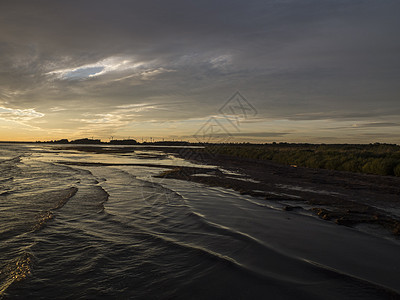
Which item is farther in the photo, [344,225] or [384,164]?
[384,164]

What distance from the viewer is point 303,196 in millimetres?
11602

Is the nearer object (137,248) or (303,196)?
(137,248)

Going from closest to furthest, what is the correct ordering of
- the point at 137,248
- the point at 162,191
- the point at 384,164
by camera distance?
the point at 137,248, the point at 162,191, the point at 384,164

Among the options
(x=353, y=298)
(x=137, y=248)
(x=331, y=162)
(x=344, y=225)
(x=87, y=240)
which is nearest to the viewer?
(x=353, y=298)

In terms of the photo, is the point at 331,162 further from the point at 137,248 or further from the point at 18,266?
the point at 18,266

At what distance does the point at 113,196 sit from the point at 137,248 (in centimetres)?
653

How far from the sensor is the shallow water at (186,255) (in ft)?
13.2

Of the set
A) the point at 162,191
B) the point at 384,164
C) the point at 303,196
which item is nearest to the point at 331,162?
the point at 384,164

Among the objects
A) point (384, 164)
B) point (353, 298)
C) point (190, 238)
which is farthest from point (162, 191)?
point (384, 164)

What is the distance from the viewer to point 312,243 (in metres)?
6.02

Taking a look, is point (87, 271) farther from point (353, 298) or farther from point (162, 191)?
point (162, 191)

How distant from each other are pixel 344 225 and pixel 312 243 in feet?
6.75

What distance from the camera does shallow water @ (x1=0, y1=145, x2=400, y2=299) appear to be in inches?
159

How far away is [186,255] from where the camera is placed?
17.8 feet
